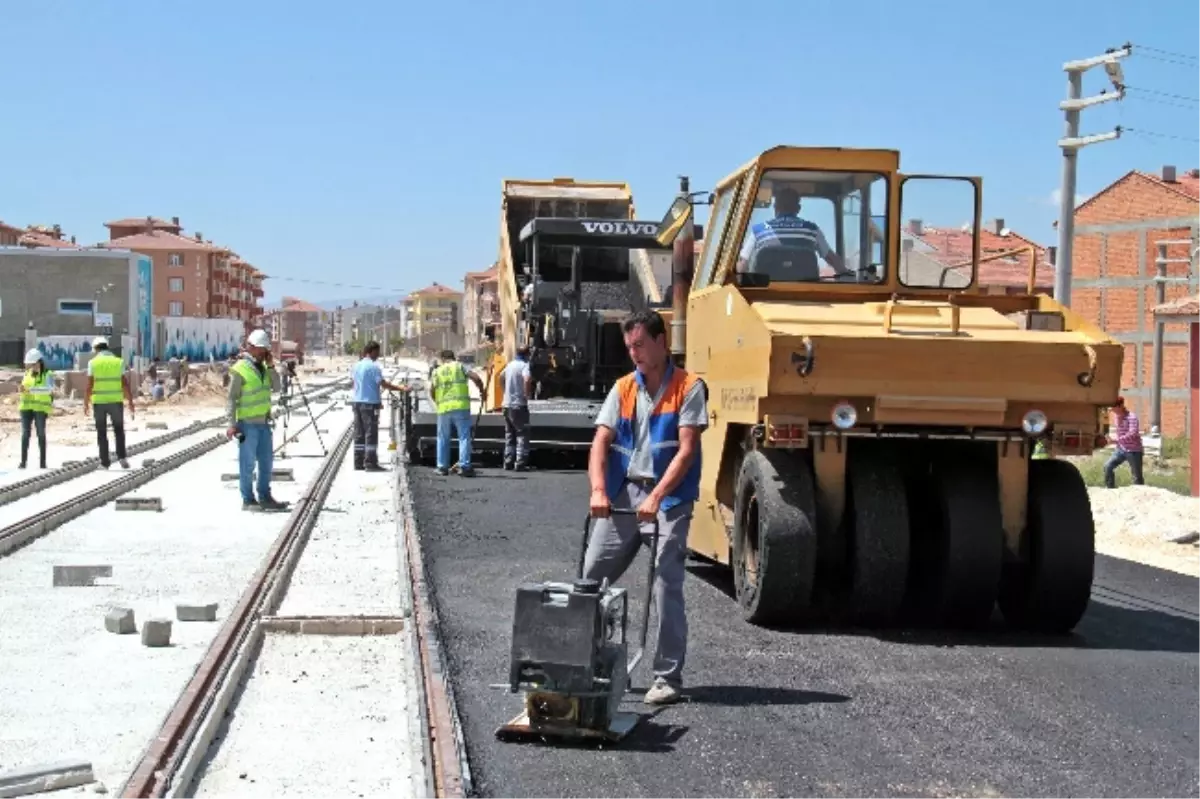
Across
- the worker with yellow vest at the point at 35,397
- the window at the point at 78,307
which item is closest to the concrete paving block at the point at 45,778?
the worker with yellow vest at the point at 35,397

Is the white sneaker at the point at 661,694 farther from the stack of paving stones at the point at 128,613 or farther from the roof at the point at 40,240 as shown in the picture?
the roof at the point at 40,240

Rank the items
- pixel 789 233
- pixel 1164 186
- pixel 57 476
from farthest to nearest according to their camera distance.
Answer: pixel 1164 186 < pixel 57 476 < pixel 789 233

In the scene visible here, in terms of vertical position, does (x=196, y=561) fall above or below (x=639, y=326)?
below

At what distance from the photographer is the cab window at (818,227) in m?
9.96

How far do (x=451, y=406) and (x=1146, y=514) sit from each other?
8.09 meters

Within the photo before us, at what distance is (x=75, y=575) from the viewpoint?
34.3 feet

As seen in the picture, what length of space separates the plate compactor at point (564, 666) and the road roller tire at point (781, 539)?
7.73 feet

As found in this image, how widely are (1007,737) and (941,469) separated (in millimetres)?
2704

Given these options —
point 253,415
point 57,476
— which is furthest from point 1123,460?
point 57,476

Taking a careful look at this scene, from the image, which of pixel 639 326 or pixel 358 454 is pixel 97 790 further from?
pixel 358 454

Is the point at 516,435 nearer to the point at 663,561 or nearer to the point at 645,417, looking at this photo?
the point at 645,417

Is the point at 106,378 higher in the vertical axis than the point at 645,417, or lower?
lower

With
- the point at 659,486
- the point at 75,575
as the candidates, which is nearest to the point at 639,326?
the point at 659,486

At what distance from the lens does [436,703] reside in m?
6.67
